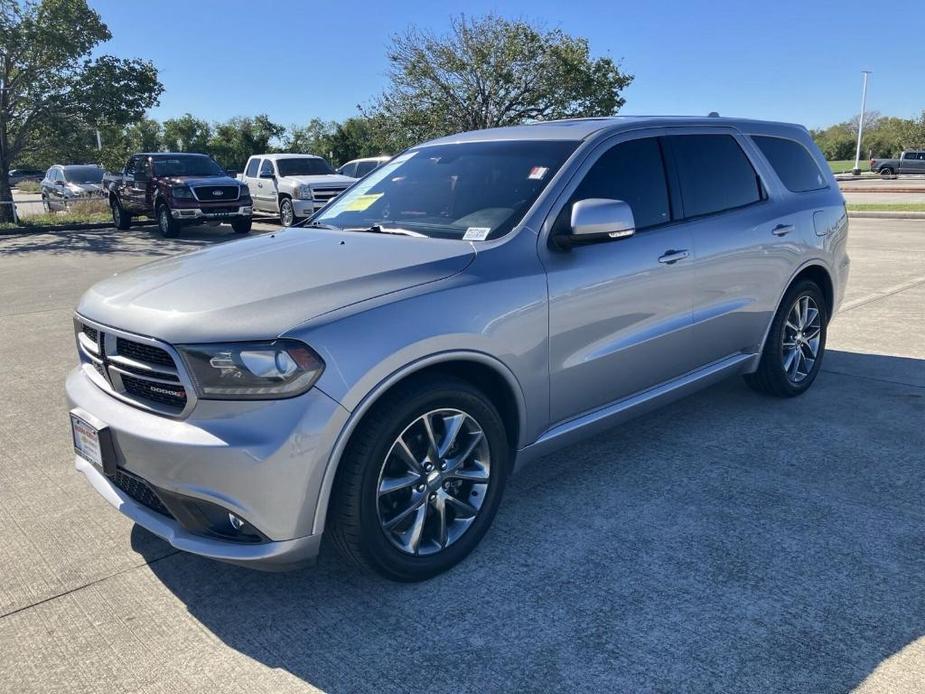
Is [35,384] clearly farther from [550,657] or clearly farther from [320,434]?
[550,657]

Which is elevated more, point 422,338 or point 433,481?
point 422,338

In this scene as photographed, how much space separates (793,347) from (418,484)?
10.7 ft

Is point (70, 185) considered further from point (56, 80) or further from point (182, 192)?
point (182, 192)

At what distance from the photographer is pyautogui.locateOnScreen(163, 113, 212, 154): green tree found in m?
66.5

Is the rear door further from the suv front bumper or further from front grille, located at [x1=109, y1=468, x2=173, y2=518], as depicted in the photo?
front grille, located at [x1=109, y1=468, x2=173, y2=518]

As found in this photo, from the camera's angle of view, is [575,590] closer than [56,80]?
Yes

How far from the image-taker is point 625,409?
3775mm

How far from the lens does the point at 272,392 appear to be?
8.24 feet

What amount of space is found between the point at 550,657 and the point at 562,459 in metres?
1.73

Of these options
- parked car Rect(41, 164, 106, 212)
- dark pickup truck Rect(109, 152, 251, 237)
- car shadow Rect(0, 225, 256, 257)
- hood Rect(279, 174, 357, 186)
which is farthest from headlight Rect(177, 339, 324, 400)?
parked car Rect(41, 164, 106, 212)

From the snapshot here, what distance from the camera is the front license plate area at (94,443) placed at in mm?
2787

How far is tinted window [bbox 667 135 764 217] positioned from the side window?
188mm

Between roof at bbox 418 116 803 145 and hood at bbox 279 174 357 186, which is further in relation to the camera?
hood at bbox 279 174 357 186

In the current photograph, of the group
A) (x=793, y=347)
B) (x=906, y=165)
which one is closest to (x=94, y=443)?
(x=793, y=347)
